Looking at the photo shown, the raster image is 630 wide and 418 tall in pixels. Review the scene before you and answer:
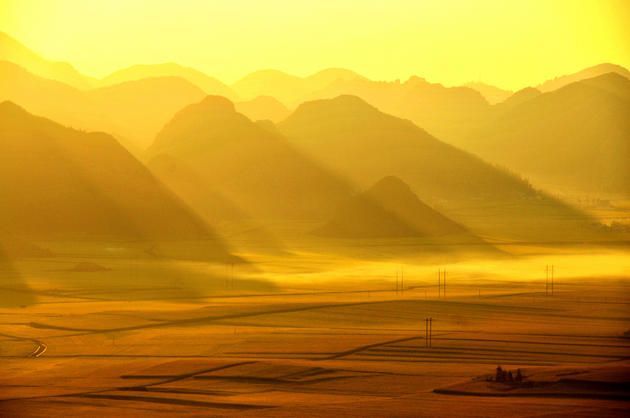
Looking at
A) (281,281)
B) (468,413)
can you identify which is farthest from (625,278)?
(468,413)

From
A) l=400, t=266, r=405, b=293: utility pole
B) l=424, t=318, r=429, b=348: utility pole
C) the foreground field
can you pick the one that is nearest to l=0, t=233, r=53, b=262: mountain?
the foreground field

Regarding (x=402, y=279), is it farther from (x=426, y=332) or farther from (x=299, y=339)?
(x=299, y=339)

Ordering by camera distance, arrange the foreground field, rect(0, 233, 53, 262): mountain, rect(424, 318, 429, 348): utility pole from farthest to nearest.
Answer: rect(0, 233, 53, 262): mountain < rect(424, 318, 429, 348): utility pole < the foreground field

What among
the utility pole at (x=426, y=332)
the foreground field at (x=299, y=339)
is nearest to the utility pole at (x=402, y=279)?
the foreground field at (x=299, y=339)

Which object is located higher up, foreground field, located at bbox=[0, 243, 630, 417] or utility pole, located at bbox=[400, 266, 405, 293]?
utility pole, located at bbox=[400, 266, 405, 293]

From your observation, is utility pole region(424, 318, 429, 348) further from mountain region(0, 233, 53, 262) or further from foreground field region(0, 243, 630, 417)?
mountain region(0, 233, 53, 262)

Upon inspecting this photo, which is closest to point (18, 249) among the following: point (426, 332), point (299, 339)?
point (299, 339)

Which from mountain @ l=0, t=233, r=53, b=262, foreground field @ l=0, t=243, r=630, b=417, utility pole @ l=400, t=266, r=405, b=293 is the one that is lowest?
foreground field @ l=0, t=243, r=630, b=417

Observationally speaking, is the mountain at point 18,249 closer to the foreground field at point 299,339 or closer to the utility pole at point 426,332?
the foreground field at point 299,339

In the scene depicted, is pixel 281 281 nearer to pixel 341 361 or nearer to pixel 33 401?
pixel 341 361
